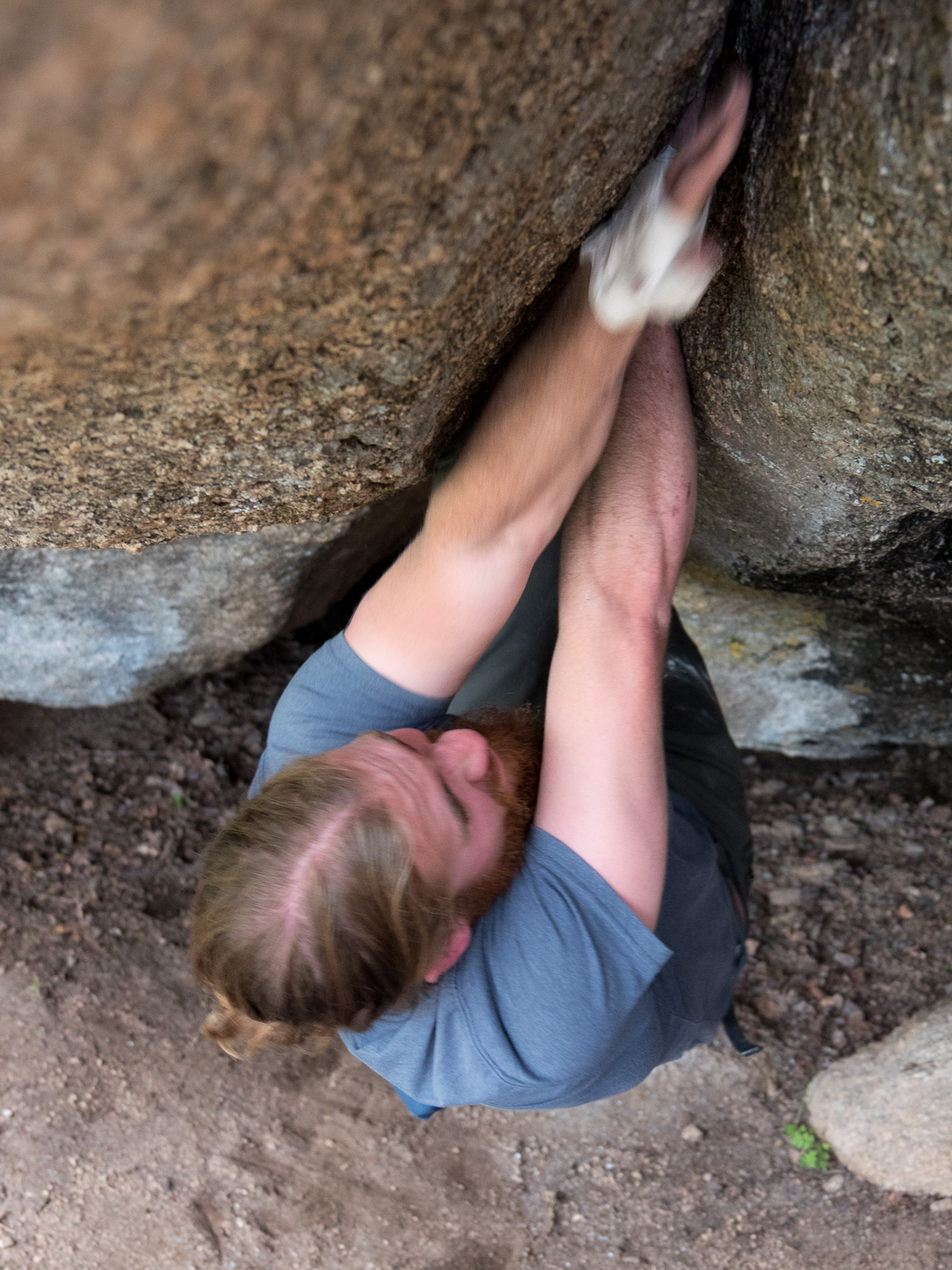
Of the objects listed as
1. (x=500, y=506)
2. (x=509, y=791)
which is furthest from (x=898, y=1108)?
(x=500, y=506)

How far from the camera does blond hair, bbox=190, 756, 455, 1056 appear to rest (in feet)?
4.68

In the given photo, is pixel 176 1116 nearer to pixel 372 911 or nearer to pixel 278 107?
pixel 372 911

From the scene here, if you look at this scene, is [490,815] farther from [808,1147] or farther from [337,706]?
[808,1147]

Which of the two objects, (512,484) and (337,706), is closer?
(512,484)

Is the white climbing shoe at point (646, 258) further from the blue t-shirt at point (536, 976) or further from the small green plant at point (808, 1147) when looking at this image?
the small green plant at point (808, 1147)

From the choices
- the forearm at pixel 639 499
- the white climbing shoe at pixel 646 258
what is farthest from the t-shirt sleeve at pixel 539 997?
the white climbing shoe at pixel 646 258

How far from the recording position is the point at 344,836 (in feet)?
4.73

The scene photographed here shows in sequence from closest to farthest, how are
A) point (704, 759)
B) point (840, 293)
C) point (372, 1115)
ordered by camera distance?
point (840, 293) → point (704, 759) → point (372, 1115)

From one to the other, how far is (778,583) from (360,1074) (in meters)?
1.78

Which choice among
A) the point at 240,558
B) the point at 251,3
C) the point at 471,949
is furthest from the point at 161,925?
the point at 251,3

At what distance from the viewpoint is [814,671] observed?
2781 millimetres

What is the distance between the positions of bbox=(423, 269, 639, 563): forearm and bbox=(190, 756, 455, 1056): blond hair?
1.52 feet

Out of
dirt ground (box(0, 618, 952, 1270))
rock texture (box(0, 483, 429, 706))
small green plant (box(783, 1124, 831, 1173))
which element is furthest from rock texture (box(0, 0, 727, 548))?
small green plant (box(783, 1124, 831, 1173))

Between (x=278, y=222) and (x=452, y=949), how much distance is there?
1.18 metres
